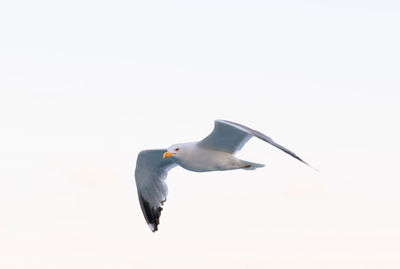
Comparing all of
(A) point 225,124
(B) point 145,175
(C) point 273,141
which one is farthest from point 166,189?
(C) point 273,141

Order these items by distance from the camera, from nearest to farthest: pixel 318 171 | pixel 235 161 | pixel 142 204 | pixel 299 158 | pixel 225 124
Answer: pixel 318 171 < pixel 299 158 < pixel 225 124 < pixel 235 161 < pixel 142 204

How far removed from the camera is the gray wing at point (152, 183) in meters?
14.1

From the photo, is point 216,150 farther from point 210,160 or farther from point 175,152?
point 175,152

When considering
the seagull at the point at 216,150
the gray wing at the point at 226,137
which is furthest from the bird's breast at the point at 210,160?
the gray wing at the point at 226,137

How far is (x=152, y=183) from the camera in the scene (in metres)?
14.4

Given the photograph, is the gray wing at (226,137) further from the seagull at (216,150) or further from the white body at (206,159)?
the white body at (206,159)

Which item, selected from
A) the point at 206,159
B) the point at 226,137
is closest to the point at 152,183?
the point at 206,159

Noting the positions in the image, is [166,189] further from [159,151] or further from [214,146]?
[214,146]

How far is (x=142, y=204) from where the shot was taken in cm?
1462

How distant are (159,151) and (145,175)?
0.98m

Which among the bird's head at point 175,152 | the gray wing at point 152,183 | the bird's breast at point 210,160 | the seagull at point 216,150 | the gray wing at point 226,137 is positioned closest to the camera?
the gray wing at point 226,137

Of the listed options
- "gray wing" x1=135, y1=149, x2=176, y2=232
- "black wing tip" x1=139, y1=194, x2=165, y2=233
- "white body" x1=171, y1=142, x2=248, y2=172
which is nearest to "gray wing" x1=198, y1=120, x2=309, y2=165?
"white body" x1=171, y1=142, x2=248, y2=172

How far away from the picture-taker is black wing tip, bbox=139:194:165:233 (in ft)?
47.9

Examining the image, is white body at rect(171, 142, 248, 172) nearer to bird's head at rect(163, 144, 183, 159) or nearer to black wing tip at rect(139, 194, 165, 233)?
bird's head at rect(163, 144, 183, 159)
